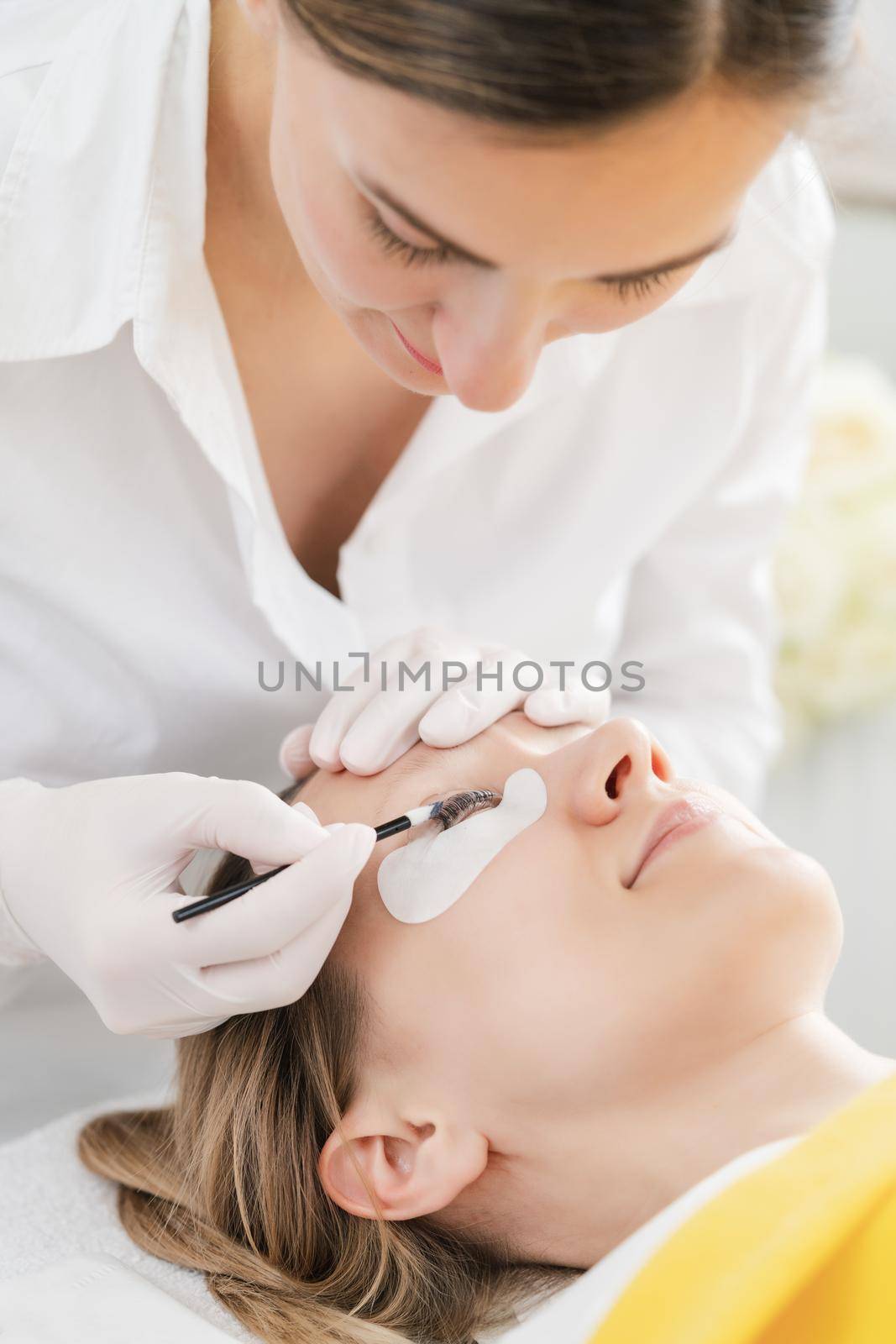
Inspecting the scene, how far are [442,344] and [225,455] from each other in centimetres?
37

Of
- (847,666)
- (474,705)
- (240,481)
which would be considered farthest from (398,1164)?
(847,666)

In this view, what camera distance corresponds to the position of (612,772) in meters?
1.14

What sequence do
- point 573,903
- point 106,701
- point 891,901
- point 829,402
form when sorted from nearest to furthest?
point 573,903 → point 106,701 → point 891,901 → point 829,402

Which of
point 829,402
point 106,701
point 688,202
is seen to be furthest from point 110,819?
point 829,402

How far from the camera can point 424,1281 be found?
112 centimetres

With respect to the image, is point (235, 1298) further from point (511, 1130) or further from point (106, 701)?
point (106, 701)

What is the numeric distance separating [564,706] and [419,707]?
0.50 feet

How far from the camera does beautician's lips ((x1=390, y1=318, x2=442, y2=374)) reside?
0.92m

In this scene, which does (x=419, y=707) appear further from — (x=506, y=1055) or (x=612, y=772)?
(x=506, y=1055)

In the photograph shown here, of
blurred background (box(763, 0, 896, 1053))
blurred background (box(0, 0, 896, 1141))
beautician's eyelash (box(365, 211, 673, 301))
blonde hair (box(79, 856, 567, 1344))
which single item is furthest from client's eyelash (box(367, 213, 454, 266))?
blurred background (box(763, 0, 896, 1053))

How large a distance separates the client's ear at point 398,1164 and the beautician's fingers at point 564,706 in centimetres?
40

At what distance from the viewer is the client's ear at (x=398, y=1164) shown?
108cm

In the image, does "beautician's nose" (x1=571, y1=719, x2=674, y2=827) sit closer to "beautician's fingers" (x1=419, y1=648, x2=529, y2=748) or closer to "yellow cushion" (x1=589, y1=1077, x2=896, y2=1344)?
"beautician's fingers" (x1=419, y1=648, x2=529, y2=748)

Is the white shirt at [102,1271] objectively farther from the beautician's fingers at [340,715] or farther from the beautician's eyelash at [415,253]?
the beautician's eyelash at [415,253]
